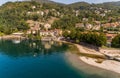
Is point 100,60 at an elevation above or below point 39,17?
below

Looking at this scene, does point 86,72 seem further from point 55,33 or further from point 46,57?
point 55,33

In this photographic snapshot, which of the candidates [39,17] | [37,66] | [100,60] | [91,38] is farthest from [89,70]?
[39,17]

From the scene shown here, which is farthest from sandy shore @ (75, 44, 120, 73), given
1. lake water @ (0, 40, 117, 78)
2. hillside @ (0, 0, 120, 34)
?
hillside @ (0, 0, 120, 34)

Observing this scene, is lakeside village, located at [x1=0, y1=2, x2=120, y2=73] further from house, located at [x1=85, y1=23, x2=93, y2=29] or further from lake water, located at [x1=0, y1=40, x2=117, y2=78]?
lake water, located at [x1=0, y1=40, x2=117, y2=78]

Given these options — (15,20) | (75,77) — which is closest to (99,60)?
(75,77)

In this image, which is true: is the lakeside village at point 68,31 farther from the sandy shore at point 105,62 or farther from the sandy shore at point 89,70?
the sandy shore at point 89,70

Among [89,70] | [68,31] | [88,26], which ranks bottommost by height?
[89,70]

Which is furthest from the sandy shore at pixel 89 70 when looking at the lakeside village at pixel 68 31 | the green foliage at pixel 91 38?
the green foliage at pixel 91 38

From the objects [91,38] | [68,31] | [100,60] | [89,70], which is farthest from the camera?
[68,31]

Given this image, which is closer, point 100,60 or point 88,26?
point 100,60

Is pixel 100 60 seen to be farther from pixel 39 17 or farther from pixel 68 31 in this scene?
pixel 39 17


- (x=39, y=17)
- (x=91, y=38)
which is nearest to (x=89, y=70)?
(x=91, y=38)

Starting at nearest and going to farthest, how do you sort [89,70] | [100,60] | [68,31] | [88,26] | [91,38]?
[89,70], [100,60], [91,38], [68,31], [88,26]
